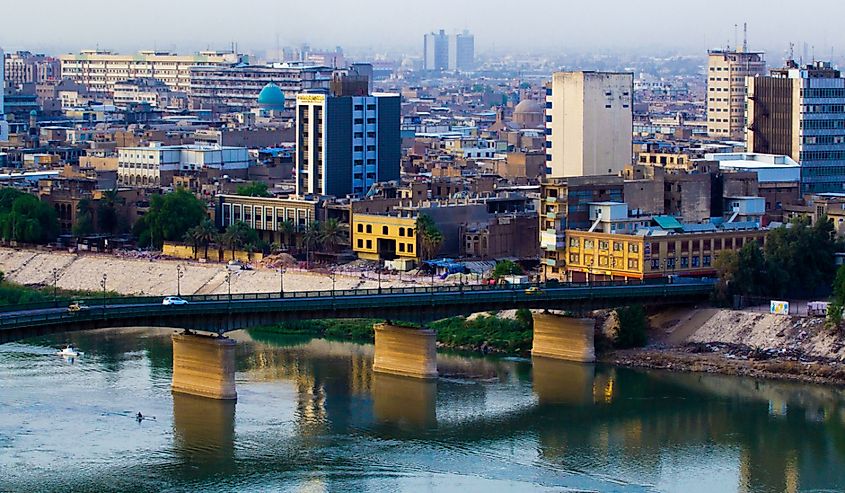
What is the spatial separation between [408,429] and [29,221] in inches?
1704

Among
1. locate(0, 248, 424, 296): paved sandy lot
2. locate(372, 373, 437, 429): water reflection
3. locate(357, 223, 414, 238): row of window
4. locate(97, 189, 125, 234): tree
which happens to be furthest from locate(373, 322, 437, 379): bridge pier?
locate(97, 189, 125, 234): tree

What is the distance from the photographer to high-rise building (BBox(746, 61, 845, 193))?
313ft

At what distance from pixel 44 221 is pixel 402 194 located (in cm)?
1703

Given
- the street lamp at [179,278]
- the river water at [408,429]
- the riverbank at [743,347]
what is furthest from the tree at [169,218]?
the riverbank at [743,347]

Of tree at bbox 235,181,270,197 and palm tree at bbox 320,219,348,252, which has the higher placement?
tree at bbox 235,181,270,197

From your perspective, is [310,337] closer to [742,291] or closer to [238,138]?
[742,291]

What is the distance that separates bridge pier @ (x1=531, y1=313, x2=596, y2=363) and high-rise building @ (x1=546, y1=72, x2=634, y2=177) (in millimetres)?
27939

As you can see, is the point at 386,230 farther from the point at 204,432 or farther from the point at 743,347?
the point at 204,432

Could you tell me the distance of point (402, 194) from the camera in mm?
93562

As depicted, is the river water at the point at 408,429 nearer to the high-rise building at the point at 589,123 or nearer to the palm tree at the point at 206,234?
the palm tree at the point at 206,234

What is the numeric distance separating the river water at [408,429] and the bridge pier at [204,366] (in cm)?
50

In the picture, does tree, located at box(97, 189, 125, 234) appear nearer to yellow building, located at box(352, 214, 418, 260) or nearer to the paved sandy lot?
the paved sandy lot

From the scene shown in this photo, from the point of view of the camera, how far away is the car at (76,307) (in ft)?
191

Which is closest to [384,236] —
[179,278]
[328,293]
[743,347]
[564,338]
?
[179,278]
